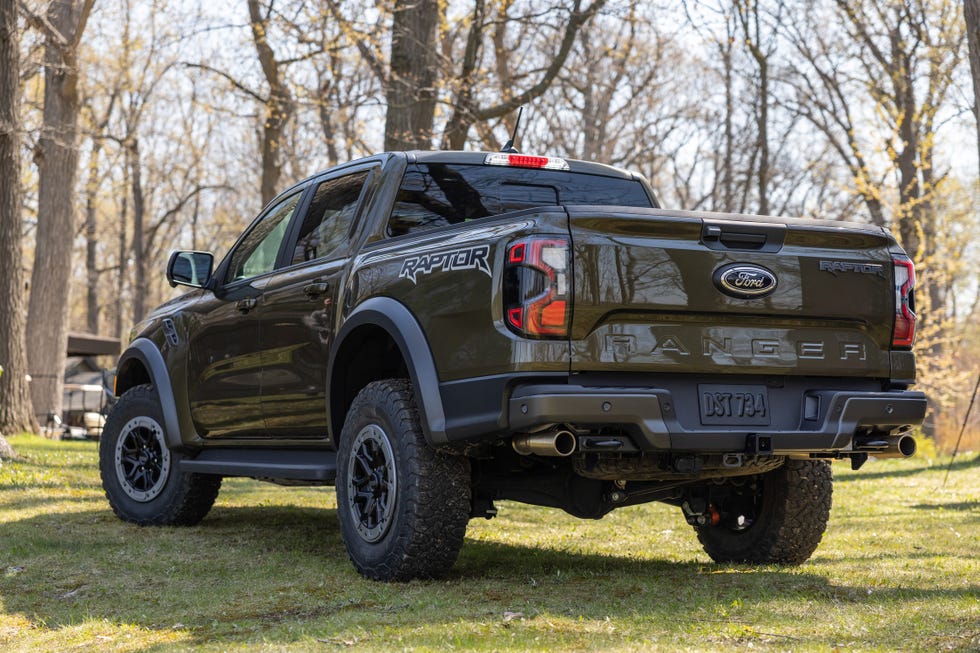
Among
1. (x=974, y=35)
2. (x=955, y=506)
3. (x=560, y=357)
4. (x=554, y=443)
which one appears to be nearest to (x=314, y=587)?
(x=554, y=443)

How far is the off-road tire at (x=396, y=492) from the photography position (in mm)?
4867

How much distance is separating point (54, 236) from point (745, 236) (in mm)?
17541

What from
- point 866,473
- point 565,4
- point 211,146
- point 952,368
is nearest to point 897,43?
point 952,368

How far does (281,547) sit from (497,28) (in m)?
16.6

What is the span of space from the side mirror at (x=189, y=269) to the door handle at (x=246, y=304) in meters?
0.46

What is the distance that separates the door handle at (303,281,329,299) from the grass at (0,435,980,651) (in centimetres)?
137

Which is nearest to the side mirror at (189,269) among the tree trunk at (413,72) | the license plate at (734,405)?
the license plate at (734,405)

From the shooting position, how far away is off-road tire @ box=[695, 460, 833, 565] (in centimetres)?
573

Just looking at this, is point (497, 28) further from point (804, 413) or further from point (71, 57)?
point (804, 413)

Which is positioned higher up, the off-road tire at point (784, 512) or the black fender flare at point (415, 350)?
the black fender flare at point (415, 350)

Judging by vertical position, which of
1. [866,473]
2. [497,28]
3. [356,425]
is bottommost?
[866,473]

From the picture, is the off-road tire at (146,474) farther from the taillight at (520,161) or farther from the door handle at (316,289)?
the taillight at (520,161)

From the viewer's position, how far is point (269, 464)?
20.0 feet

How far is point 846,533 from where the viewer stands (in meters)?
7.55
